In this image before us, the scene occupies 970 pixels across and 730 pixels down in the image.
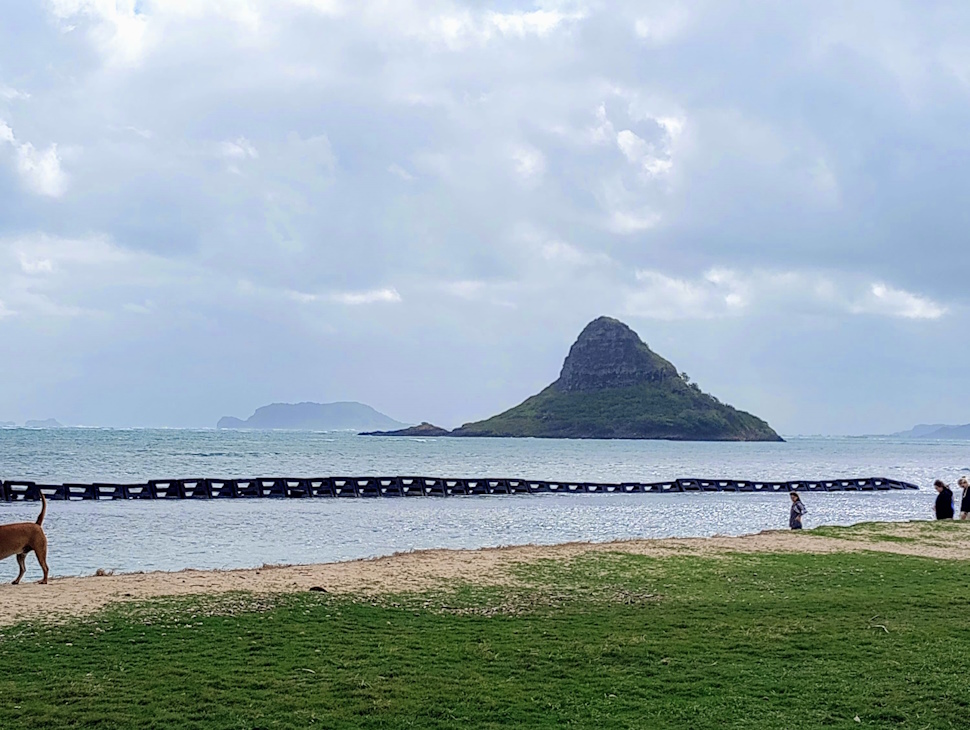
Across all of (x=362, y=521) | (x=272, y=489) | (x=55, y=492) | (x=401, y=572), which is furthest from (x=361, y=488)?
(x=401, y=572)

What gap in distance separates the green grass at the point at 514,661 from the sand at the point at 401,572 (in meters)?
0.76

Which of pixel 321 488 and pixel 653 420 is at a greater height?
pixel 653 420

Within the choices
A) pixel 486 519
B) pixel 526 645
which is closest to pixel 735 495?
pixel 486 519

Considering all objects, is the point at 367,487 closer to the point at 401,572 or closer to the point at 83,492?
the point at 83,492

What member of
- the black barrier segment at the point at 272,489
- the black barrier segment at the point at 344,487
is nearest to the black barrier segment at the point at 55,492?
the black barrier segment at the point at 272,489

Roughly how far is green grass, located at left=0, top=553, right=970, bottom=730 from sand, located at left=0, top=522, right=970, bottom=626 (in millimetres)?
760

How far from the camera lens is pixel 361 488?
4244cm

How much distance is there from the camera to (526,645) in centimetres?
903

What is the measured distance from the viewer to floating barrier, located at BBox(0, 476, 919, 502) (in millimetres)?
36969

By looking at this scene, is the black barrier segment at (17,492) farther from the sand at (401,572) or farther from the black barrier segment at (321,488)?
the sand at (401,572)

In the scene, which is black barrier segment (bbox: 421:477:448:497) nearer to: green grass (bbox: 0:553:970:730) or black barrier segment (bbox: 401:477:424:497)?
black barrier segment (bbox: 401:477:424:497)

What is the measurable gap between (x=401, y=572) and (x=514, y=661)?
20.1ft

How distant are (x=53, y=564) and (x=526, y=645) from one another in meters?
12.3

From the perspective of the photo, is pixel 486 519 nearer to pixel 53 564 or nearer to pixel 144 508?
pixel 144 508
